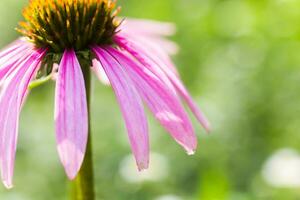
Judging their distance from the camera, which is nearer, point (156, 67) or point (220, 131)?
point (156, 67)

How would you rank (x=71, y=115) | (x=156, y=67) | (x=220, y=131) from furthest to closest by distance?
(x=220, y=131) → (x=156, y=67) → (x=71, y=115)

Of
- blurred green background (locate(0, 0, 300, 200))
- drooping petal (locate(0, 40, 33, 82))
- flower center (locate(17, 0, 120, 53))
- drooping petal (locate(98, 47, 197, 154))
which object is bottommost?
blurred green background (locate(0, 0, 300, 200))

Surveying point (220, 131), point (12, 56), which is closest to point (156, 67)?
point (12, 56)

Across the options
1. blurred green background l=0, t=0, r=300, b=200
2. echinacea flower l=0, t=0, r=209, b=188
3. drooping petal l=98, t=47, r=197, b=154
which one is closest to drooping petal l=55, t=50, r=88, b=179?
echinacea flower l=0, t=0, r=209, b=188

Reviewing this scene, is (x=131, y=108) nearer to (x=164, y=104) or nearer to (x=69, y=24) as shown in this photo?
(x=164, y=104)

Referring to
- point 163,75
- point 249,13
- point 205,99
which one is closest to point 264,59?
point 205,99

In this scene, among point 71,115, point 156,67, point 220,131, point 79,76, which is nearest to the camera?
point 71,115

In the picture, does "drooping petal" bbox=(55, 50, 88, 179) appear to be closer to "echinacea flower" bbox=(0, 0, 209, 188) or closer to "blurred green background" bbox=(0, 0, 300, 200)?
"echinacea flower" bbox=(0, 0, 209, 188)

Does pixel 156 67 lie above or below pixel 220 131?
above
